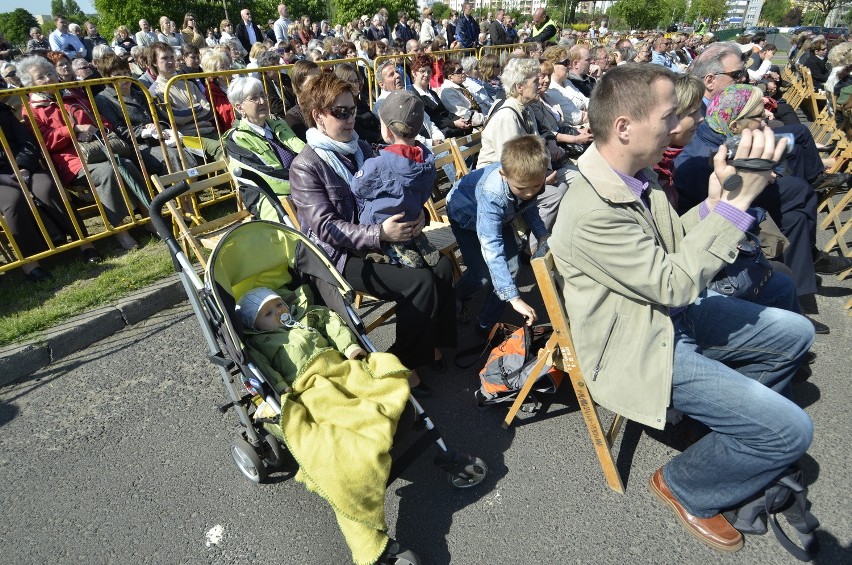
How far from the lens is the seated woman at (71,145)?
4.58 metres

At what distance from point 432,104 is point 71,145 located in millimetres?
4571

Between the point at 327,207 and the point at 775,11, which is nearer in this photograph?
the point at 327,207

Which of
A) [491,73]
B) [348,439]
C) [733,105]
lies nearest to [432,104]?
[491,73]

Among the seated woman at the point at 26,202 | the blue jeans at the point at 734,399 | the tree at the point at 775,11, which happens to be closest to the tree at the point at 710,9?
the tree at the point at 775,11

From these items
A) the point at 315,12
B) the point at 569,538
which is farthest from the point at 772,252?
the point at 315,12

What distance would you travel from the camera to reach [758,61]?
36.7ft

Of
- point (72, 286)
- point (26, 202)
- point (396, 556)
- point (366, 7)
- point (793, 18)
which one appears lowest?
point (793, 18)

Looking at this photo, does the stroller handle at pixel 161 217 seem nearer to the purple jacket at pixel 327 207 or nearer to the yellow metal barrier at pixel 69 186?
the purple jacket at pixel 327 207

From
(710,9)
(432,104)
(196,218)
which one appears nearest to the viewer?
(196,218)

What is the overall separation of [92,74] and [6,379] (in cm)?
450

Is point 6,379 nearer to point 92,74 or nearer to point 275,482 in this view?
Answer: point 275,482

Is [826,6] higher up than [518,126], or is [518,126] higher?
[518,126]

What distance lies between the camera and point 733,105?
3.16 m

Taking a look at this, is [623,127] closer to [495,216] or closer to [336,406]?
[495,216]
